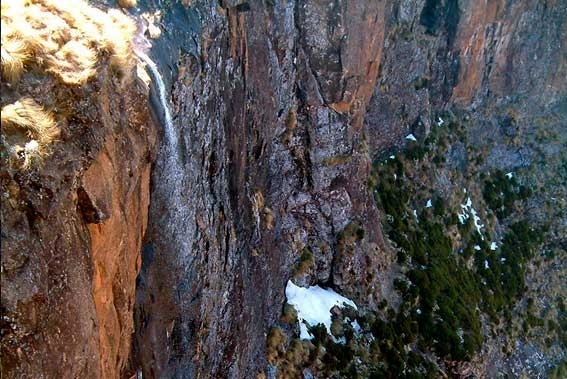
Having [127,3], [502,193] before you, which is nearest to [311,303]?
[127,3]

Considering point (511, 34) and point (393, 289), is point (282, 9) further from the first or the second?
point (511, 34)

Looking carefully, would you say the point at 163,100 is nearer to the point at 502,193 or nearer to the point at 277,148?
the point at 277,148

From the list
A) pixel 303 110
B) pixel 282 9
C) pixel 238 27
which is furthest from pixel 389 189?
pixel 238 27

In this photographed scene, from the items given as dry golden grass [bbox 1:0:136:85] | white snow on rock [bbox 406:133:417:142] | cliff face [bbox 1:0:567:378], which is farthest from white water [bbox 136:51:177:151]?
white snow on rock [bbox 406:133:417:142]

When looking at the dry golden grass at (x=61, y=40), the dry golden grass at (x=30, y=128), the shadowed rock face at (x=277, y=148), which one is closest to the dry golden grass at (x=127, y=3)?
the dry golden grass at (x=61, y=40)

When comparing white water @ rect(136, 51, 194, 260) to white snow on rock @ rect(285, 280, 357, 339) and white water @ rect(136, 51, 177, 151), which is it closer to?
white water @ rect(136, 51, 177, 151)

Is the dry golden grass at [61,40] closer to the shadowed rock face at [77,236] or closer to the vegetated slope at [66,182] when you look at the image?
the vegetated slope at [66,182]
